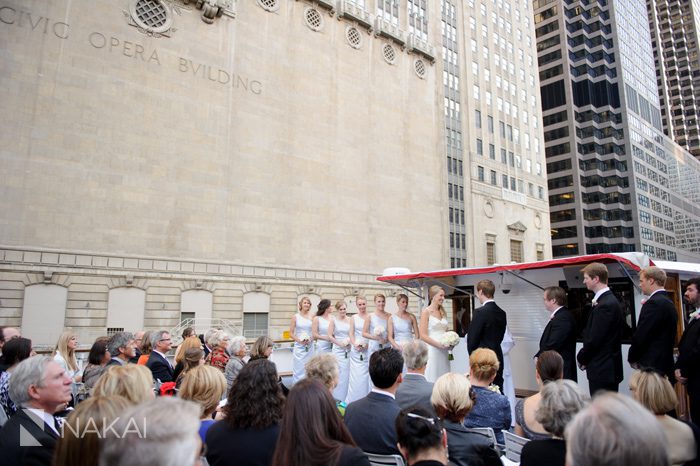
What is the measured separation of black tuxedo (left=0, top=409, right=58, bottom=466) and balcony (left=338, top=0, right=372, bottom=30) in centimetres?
4383

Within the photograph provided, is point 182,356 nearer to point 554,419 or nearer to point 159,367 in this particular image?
point 159,367

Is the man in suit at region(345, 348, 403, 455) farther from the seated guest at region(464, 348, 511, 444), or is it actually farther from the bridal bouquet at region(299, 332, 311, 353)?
the bridal bouquet at region(299, 332, 311, 353)

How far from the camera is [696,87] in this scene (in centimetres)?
12938

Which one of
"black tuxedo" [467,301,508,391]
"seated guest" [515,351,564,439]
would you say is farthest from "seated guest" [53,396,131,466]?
"black tuxedo" [467,301,508,391]

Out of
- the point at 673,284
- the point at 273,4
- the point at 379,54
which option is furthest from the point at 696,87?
the point at 673,284

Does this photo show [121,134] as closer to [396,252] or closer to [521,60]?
[396,252]

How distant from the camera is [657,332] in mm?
6703

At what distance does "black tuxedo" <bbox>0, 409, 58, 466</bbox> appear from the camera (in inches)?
128

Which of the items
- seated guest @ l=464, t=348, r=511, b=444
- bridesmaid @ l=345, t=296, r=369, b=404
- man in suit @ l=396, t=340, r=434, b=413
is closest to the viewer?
seated guest @ l=464, t=348, r=511, b=444

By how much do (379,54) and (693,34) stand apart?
13962cm

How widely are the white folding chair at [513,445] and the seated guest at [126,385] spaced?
3732mm

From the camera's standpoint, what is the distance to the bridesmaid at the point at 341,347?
12227 millimetres

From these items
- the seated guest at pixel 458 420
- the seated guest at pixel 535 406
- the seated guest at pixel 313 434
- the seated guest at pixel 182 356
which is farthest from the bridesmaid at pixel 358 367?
the seated guest at pixel 313 434

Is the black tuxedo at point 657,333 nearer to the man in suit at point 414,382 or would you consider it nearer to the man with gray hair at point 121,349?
the man in suit at point 414,382
